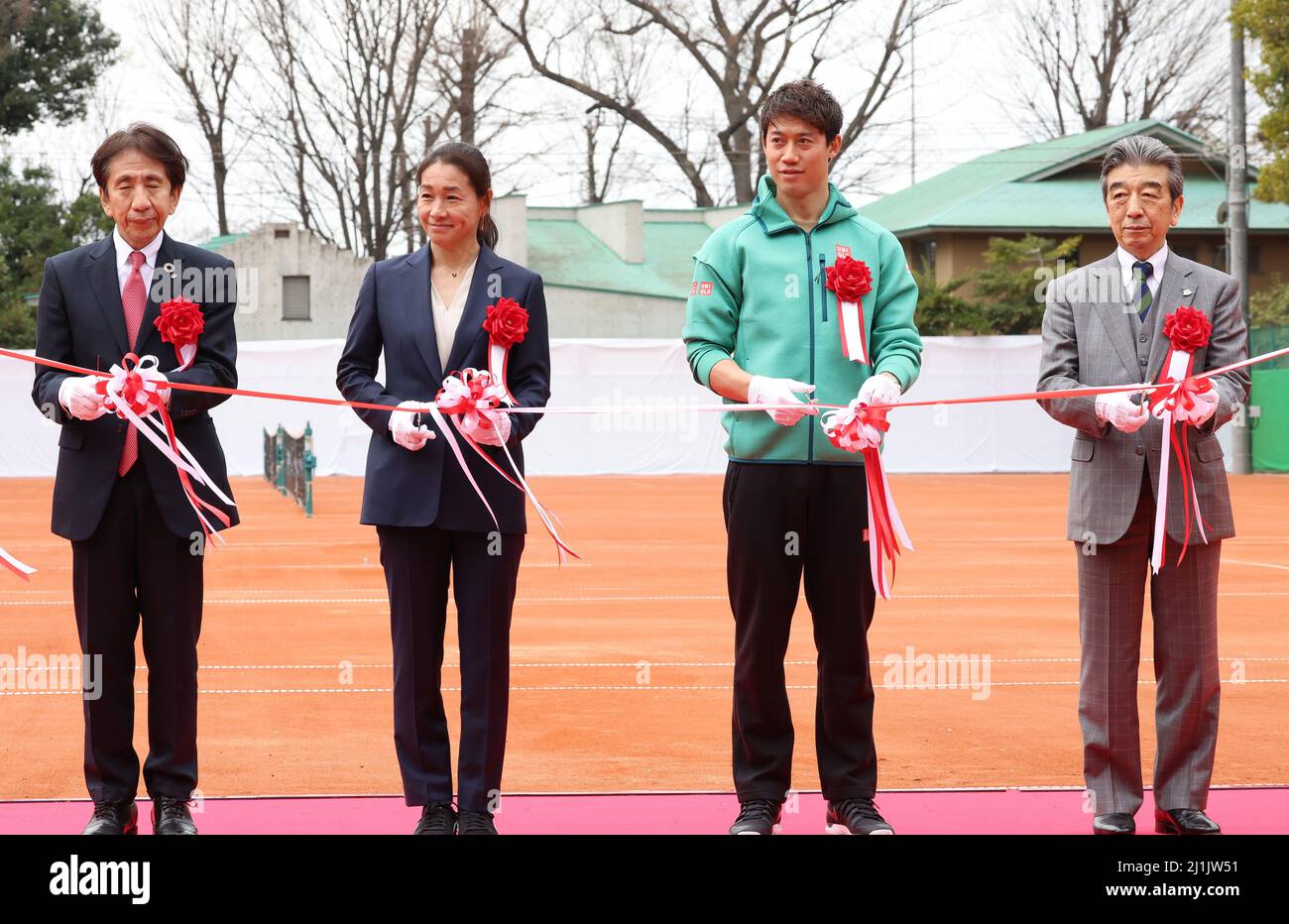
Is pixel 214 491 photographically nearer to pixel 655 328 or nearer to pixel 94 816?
pixel 94 816

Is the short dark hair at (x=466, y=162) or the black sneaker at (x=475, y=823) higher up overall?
the short dark hair at (x=466, y=162)

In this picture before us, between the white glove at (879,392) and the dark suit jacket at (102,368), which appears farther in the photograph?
the dark suit jacket at (102,368)

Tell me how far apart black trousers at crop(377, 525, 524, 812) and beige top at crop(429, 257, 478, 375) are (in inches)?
19.4

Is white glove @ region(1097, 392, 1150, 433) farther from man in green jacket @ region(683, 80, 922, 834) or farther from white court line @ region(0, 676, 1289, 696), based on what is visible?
white court line @ region(0, 676, 1289, 696)

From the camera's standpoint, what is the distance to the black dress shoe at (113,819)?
411 centimetres

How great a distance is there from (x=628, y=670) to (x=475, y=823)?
11.5 ft

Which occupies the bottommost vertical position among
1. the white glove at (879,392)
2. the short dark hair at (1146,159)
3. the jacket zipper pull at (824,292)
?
the white glove at (879,392)

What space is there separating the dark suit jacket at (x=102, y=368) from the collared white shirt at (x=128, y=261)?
18mm

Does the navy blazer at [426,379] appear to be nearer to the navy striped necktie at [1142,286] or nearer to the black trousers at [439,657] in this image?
the black trousers at [439,657]

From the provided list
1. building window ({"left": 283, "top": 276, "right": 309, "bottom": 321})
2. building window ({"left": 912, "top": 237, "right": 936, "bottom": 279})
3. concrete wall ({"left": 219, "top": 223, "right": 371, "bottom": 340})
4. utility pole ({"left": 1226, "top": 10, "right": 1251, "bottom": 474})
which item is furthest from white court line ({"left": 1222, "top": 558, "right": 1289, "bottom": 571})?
building window ({"left": 283, "top": 276, "right": 309, "bottom": 321})

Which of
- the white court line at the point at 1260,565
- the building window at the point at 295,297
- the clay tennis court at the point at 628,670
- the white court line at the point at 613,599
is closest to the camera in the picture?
the clay tennis court at the point at 628,670

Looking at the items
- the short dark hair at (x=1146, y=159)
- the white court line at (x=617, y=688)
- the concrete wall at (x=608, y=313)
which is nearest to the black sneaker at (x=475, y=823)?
the short dark hair at (x=1146, y=159)

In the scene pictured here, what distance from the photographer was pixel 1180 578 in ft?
14.0
